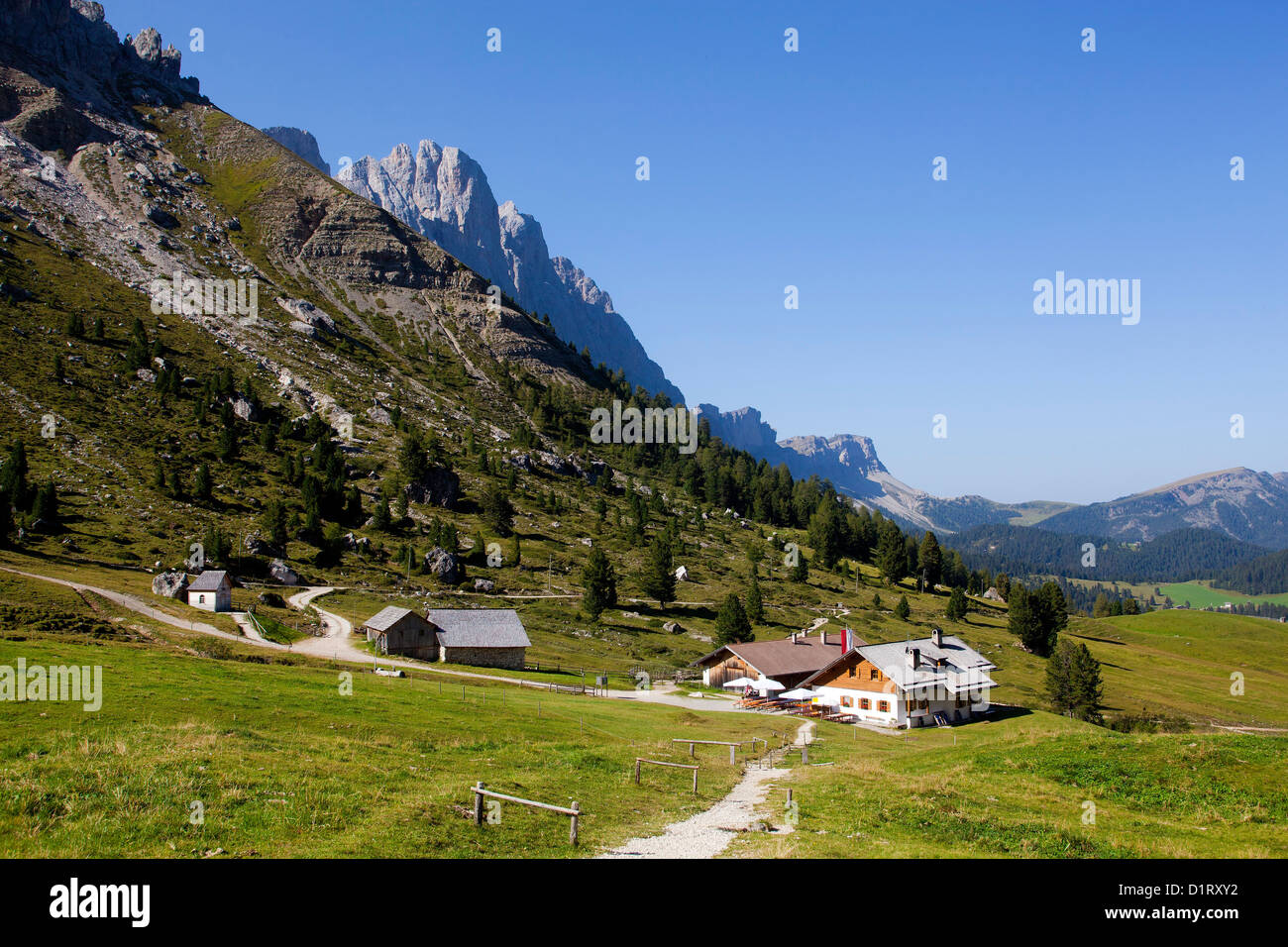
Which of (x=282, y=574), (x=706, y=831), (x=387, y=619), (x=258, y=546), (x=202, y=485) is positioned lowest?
(x=387, y=619)

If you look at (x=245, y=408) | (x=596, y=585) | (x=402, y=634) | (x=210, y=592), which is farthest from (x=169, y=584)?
(x=245, y=408)

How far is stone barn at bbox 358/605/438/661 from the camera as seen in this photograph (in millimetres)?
74438

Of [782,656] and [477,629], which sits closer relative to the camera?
[477,629]

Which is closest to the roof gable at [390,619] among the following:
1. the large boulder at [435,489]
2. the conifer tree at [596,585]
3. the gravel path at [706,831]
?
the conifer tree at [596,585]

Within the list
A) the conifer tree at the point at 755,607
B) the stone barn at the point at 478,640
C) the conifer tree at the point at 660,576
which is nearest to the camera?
the stone barn at the point at 478,640

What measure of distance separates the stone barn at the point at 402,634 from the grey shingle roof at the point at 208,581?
55.3 feet

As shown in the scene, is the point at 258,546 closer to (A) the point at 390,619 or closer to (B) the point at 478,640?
(A) the point at 390,619

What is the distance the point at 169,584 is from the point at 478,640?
35407 millimetres

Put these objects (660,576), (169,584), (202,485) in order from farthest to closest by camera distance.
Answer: (660,576)
(202,485)
(169,584)

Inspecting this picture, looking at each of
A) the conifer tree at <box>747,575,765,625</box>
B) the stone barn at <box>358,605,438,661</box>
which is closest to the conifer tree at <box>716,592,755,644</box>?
the conifer tree at <box>747,575,765,625</box>

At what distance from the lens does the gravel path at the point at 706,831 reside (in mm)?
17500

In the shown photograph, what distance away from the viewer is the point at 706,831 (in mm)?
20531

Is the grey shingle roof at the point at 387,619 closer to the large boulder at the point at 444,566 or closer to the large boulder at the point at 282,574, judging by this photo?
the large boulder at the point at 282,574
